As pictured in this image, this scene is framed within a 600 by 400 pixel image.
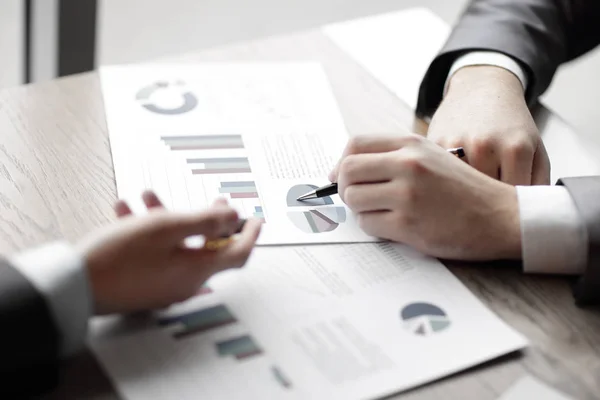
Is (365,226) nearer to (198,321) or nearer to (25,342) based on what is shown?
(198,321)

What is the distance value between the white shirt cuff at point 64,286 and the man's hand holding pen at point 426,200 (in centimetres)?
32

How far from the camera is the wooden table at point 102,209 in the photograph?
0.70 meters

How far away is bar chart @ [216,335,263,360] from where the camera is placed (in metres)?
0.68

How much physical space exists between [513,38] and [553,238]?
411 millimetres

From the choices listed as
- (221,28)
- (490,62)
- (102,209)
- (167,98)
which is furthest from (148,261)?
(221,28)

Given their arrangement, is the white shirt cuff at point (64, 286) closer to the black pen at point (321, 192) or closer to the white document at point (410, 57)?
the black pen at point (321, 192)

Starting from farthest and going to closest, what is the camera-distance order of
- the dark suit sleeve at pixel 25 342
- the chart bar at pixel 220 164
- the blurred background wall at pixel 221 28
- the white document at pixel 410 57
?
the blurred background wall at pixel 221 28
the white document at pixel 410 57
the chart bar at pixel 220 164
the dark suit sleeve at pixel 25 342

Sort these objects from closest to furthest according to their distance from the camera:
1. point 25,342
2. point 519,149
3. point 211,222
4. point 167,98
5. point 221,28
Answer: point 25,342
point 211,222
point 519,149
point 167,98
point 221,28

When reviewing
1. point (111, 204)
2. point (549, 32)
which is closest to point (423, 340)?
point (111, 204)

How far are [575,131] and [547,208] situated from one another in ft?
0.97

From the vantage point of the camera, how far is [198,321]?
28.1 inches

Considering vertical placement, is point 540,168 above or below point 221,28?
above

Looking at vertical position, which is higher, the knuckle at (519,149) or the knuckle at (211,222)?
the knuckle at (211,222)

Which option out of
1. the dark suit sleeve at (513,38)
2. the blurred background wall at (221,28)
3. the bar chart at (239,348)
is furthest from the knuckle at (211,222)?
the blurred background wall at (221,28)
